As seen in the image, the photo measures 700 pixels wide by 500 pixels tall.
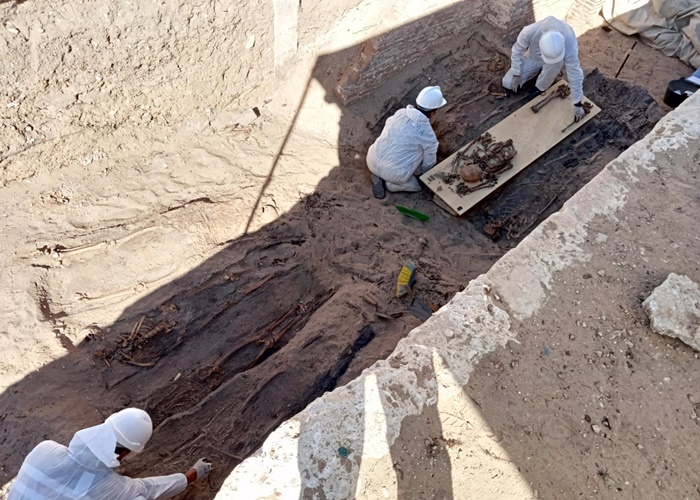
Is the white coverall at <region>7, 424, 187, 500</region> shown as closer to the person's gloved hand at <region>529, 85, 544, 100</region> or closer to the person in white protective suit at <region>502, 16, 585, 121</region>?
the person in white protective suit at <region>502, 16, 585, 121</region>

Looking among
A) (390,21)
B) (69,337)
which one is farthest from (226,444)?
(390,21)

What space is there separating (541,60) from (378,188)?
2798 millimetres

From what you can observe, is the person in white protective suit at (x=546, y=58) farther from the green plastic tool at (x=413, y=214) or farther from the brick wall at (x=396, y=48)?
the green plastic tool at (x=413, y=214)

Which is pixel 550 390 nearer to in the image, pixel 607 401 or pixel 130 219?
pixel 607 401

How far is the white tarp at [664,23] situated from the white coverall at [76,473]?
944 cm

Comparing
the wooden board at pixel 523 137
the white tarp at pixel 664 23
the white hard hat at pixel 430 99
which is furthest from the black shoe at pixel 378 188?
the white tarp at pixel 664 23

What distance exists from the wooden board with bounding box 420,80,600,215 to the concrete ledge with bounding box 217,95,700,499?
220 centimetres

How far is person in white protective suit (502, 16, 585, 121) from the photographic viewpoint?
5922 mm

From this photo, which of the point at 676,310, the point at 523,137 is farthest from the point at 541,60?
the point at 676,310

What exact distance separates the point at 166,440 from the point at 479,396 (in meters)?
2.52

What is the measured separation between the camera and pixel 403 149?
568cm

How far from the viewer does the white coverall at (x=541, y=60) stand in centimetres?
599

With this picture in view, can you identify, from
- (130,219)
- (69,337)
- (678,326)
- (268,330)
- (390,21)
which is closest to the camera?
(678,326)

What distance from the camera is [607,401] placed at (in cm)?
320
